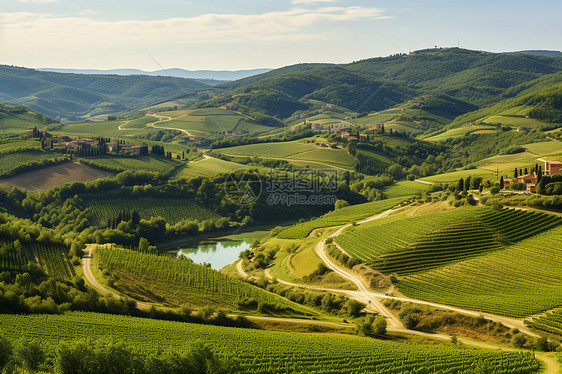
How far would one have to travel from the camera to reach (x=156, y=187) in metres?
108

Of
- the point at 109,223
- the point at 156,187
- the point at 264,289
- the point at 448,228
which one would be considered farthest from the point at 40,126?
the point at 448,228

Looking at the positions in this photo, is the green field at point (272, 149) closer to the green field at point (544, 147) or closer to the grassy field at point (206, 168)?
the grassy field at point (206, 168)

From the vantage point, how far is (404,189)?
11550 centimetres

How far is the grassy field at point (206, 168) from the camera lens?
123m

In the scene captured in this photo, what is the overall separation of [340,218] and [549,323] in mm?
49709

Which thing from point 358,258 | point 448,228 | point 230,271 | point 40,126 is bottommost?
point 230,271

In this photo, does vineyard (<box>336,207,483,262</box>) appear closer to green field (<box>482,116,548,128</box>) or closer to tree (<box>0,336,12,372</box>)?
tree (<box>0,336,12,372</box>)

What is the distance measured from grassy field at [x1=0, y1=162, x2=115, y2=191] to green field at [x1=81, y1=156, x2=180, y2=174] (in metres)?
2.59

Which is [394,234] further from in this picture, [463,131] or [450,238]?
[463,131]

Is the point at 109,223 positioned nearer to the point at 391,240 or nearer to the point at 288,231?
the point at 288,231

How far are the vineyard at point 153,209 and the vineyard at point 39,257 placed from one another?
30.2m

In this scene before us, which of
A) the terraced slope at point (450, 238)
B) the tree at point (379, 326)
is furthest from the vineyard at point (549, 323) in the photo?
the terraced slope at point (450, 238)

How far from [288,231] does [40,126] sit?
148 metres

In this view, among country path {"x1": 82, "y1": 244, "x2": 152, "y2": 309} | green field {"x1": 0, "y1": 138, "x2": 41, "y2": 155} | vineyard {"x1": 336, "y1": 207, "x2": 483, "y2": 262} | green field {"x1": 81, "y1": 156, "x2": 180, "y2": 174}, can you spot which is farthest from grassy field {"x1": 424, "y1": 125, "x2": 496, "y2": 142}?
country path {"x1": 82, "y1": 244, "x2": 152, "y2": 309}
